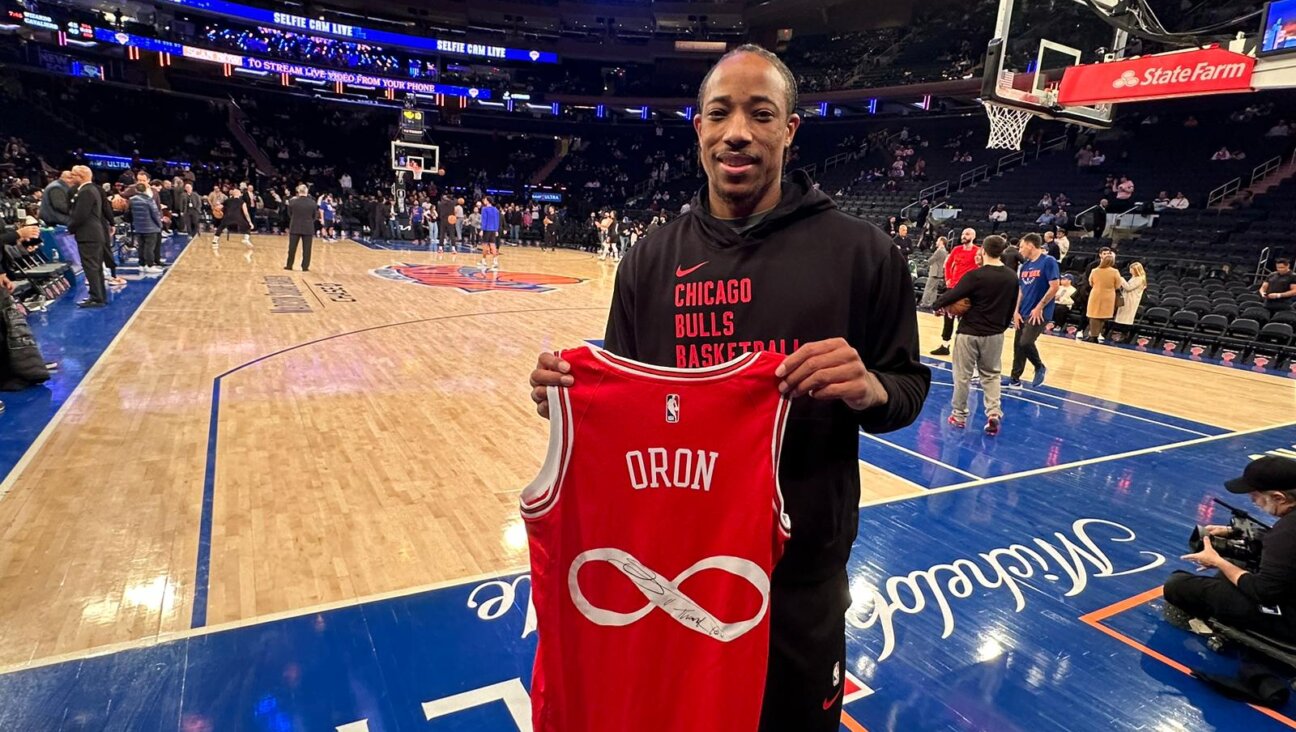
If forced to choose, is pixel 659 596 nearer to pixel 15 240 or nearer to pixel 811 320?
pixel 811 320

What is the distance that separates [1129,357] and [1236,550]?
30.4 feet

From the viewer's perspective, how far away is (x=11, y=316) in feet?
17.7

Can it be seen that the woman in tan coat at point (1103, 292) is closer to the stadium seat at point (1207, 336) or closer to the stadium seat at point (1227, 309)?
the stadium seat at point (1207, 336)

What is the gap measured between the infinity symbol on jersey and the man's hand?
401 millimetres

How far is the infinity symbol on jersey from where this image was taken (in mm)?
1396

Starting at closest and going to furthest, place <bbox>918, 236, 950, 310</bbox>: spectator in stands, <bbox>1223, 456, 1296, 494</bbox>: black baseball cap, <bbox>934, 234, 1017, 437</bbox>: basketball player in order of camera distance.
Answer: <bbox>1223, 456, 1296, 494</bbox>: black baseball cap < <bbox>934, 234, 1017, 437</bbox>: basketball player < <bbox>918, 236, 950, 310</bbox>: spectator in stands

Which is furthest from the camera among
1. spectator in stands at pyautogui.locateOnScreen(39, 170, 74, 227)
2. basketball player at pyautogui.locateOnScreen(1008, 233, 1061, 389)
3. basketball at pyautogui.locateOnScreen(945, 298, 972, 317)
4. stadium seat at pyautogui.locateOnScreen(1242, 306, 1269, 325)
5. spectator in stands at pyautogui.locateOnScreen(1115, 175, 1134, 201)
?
spectator in stands at pyautogui.locateOnScreen(1115, 175, 1134, 201)

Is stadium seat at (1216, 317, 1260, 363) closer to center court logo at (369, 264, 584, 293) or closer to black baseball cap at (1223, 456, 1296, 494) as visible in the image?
black baseball cap at (1223, 456, 1296, 494)

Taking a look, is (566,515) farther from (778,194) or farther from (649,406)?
(778,194)

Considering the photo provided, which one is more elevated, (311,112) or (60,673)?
(311,112)

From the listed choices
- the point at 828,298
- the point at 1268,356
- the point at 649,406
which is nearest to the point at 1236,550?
the point at 828,298

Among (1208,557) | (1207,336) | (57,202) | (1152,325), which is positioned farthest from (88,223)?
(1207,336)

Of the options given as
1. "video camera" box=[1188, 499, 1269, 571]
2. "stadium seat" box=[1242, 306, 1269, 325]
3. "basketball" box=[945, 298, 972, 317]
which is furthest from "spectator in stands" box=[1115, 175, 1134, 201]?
"video camera" box=[1188, 499, 1269, 571]

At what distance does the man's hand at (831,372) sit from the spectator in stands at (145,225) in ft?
43.8
